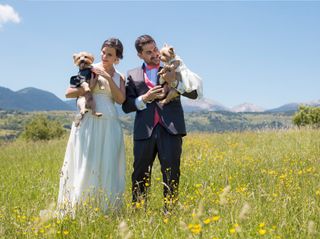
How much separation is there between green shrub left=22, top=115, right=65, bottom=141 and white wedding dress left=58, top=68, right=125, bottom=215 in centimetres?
4280

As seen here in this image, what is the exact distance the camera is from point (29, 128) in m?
46.9

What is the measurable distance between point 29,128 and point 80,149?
4480 centimetres

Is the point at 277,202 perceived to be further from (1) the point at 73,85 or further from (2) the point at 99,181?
(1) the point at 73,85

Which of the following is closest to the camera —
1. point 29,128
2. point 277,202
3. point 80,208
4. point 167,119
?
point 277,202

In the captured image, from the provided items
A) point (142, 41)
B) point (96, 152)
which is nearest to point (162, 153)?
point (96, 152)

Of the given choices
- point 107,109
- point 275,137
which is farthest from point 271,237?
point 275,137

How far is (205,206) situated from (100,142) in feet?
5.09

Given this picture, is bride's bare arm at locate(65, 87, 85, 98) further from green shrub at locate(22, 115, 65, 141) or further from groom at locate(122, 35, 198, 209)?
green shrub at locate(22, 115, 65, 141)

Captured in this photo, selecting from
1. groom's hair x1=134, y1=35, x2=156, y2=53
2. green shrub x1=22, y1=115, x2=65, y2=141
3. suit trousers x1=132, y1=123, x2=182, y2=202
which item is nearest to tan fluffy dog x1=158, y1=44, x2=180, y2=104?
groom's hair x1=134, y1=35, x2=156, y2=53

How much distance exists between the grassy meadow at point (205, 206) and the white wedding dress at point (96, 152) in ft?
0.95

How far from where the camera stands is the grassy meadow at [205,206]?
276cm

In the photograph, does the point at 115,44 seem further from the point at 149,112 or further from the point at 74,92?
the point at 149,112

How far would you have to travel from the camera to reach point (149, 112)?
178 inches

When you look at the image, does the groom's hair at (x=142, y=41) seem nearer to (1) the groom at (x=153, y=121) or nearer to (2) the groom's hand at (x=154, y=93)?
(1) the groom at (x=153, y=121)
